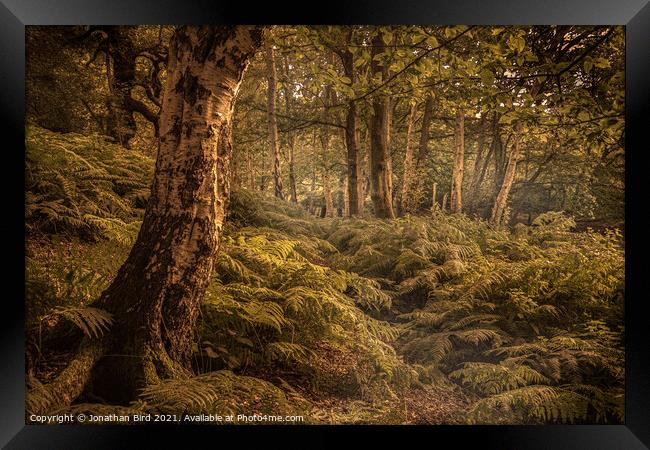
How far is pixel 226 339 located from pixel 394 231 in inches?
57.4

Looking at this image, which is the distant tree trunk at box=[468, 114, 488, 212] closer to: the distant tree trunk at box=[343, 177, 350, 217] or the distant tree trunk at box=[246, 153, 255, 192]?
the distant tree trunk at box=[343, 177, 350, 217]

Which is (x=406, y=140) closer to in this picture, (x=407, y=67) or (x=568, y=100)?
(x=407, y=67)

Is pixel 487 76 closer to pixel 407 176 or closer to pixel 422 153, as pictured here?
pixel 422 153

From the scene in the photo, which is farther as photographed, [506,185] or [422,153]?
[422,153]

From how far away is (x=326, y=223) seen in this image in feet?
8.28

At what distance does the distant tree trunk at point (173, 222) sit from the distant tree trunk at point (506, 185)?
186 cm

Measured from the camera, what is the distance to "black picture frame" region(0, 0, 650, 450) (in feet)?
6.22

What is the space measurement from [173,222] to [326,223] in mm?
1071

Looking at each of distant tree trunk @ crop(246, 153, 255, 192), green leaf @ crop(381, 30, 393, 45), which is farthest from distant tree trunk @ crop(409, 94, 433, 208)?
distant tree trunk @ crop(246, 153, 255, 192)

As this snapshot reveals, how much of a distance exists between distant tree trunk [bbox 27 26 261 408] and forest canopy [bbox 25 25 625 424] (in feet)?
0.04

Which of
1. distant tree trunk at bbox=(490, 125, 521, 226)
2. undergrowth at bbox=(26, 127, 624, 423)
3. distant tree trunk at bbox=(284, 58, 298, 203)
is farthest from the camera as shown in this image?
distant tree trunk at bbox=(284, 58, 298, 203)

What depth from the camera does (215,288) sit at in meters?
2.13
